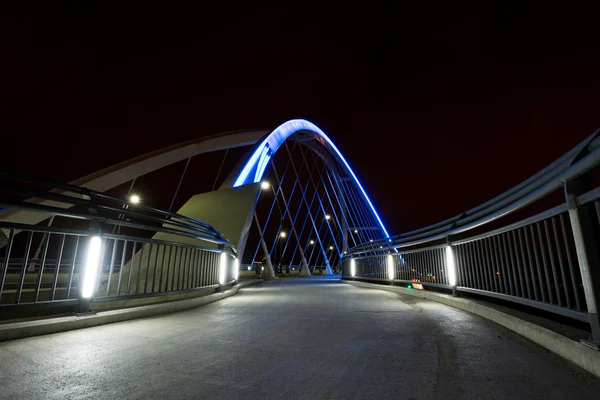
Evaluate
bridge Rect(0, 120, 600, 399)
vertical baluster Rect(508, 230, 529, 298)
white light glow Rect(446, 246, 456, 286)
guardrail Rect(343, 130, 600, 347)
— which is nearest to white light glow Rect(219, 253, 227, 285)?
bridge Rect(0, 120, 600, 399)

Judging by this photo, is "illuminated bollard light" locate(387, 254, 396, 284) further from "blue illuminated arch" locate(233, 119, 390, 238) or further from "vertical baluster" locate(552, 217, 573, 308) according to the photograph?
"blue illuminated arch" locate(233, 119, 390, 238)

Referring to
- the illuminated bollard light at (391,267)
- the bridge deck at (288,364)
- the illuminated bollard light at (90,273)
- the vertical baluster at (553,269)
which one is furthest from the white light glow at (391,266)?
the illuminated bollard light at (90,273)

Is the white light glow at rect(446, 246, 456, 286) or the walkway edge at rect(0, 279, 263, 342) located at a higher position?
the white light glow at rect(446, 246, 456, 286)

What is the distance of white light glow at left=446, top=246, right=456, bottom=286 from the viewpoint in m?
5.14

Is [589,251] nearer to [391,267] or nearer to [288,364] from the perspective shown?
[288,364]

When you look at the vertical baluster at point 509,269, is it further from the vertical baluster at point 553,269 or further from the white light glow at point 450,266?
the white light glow at point 450,266

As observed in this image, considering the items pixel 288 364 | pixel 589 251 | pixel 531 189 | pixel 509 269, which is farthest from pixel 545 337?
pixel 288 364

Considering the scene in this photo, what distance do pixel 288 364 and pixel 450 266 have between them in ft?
12.9

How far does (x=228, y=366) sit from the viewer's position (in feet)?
7.09

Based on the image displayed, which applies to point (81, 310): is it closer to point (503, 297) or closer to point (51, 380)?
point (51, 380)

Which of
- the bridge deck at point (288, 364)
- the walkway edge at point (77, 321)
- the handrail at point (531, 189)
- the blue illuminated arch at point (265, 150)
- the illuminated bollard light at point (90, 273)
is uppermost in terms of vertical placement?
the blue illuminated arch at point (265, 150)

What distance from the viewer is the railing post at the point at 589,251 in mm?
2035

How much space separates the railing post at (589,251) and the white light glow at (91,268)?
4486 millimetres

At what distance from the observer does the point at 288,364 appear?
7.20ft
